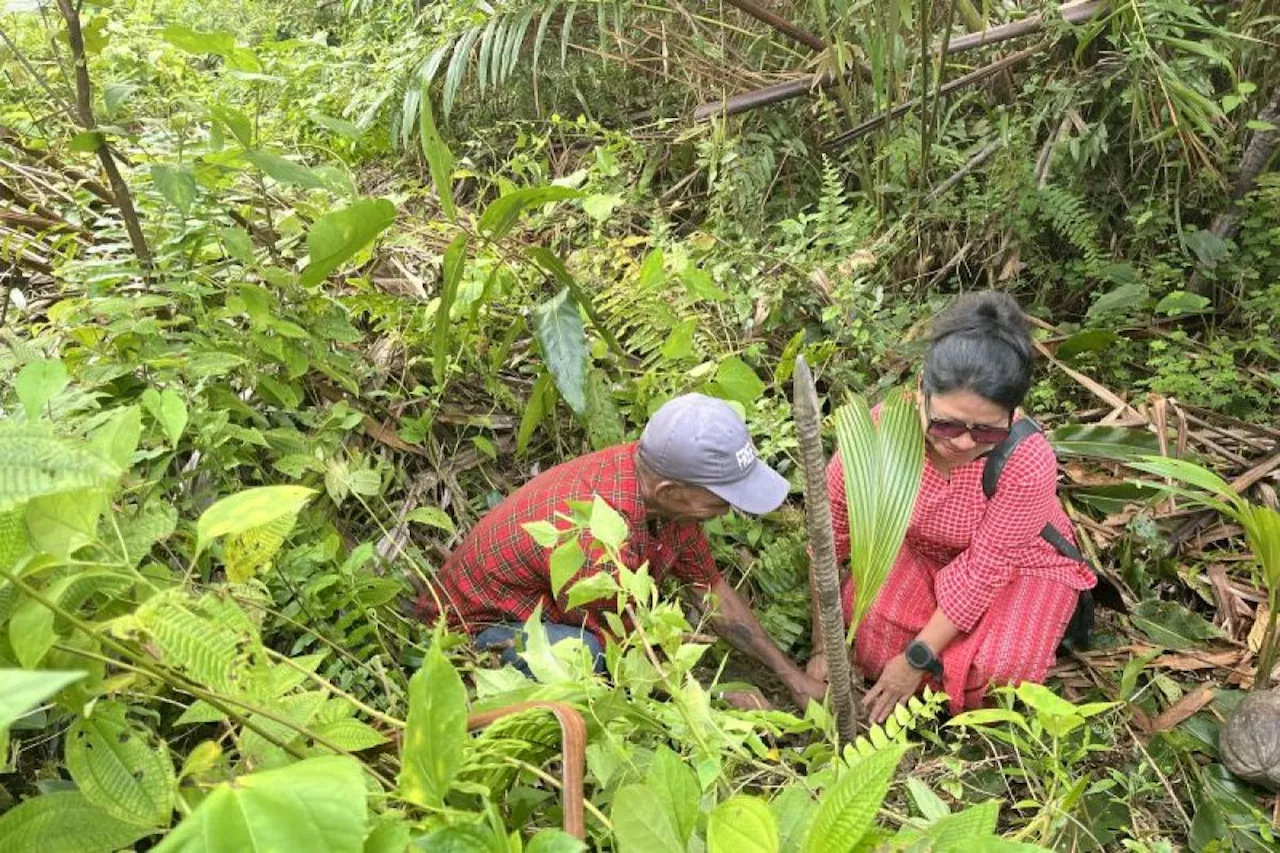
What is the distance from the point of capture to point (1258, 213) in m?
3.00

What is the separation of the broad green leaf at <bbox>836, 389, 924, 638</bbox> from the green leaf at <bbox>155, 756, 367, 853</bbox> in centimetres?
85

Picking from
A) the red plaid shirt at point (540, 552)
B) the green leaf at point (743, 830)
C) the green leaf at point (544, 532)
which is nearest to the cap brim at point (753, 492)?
the red plaid shirt at point (540, 552)

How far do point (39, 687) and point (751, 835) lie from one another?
1.52 feet

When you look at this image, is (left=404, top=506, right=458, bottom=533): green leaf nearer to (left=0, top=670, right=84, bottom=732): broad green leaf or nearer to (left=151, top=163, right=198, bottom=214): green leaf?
(left=151, top=163, right=198, bottom=214): green leaf

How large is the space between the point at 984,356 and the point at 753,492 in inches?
24.4

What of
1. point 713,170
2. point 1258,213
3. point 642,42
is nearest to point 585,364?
point 713,170

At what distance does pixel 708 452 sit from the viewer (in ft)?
5.98

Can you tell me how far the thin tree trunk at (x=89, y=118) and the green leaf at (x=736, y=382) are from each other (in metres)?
1.36

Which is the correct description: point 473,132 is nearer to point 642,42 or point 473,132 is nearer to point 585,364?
point 642,42

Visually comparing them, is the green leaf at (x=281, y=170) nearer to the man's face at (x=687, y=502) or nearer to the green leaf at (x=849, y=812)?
the man's face at (x=687, y=502)

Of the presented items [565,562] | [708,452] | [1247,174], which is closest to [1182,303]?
[1247,174]

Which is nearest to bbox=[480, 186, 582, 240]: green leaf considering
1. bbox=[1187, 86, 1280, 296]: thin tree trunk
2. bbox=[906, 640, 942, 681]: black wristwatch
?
bbox=[906, 640, 942, 681]: black wristwatch

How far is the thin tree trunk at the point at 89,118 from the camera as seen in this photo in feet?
5.24

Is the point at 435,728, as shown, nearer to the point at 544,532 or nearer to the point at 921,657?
the point at 544,532
